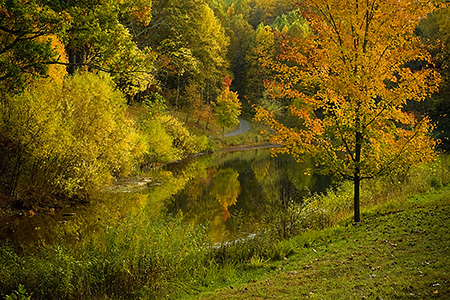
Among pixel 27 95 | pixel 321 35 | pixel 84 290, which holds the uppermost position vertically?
pixel 321 35

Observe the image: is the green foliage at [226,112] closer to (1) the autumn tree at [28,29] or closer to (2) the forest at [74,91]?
(2) the forest at [74,91]

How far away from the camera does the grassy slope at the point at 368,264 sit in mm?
5539

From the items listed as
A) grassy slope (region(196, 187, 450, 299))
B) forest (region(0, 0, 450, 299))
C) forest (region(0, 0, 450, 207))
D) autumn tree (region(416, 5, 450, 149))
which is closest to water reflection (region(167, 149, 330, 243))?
forest (region(0, 0, 450, 299))

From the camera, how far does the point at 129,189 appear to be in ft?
68.4

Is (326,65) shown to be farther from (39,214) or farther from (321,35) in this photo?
(39,214)

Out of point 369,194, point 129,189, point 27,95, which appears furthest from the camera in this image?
point 129,189

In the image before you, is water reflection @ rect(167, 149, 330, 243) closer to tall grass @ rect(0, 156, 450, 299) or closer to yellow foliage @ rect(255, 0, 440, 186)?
tall grass @ rect(0, 156, 450, 299)

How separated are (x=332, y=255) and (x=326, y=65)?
5.05m

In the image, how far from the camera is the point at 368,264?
6.98 metres

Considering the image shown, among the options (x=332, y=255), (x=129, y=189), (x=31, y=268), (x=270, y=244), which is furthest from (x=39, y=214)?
(x=332, y=255)

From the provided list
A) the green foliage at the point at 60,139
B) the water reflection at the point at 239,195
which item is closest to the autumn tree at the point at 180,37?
the green foliage at the point at 60,139

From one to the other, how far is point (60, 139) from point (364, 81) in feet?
36.0

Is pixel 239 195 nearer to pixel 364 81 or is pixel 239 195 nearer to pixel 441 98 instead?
pixel 364 81

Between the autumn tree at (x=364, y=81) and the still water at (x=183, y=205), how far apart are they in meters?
1.44
